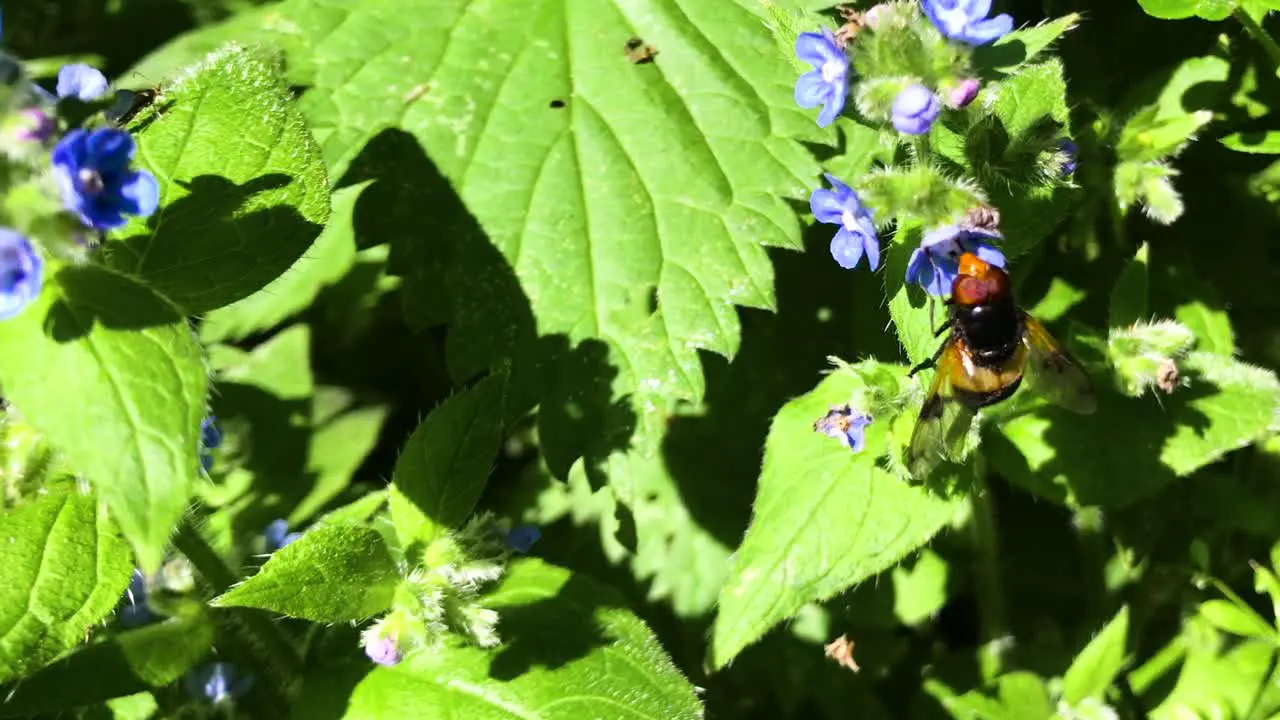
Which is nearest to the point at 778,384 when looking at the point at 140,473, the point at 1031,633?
the point at 1031,633

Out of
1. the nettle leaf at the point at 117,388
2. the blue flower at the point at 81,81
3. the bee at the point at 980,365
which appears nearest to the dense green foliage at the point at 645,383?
the nettle leaf at the point at 117,388

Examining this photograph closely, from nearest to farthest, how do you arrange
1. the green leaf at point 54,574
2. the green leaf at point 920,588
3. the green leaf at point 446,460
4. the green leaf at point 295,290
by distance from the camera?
the green leaf at point 54,574
the green leaf at point 446,460
the green leaf at point 920,588
the green leaf at point 295,290

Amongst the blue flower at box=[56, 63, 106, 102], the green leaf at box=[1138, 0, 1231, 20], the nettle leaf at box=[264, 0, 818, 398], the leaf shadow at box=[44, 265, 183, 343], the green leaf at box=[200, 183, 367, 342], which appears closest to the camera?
the leaf shadow at box=[44, 265, 183, 343]

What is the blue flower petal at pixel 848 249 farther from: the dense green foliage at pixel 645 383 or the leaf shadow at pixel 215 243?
the leaf shadow at pixel 215 243

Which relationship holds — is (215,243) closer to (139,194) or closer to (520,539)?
(139,194)

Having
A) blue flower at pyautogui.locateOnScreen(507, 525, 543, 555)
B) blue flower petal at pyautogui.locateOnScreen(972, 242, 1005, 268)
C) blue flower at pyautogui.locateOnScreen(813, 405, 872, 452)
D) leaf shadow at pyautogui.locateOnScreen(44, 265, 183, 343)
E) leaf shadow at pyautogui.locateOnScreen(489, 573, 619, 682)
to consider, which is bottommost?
leaf shadow at pyautogui.locateOnScreen(489, 573, 619, 682)

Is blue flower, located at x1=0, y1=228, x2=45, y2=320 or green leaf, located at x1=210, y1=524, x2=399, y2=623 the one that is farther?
green leaf, located at x1=210, y1=524, x2=399, y2=623

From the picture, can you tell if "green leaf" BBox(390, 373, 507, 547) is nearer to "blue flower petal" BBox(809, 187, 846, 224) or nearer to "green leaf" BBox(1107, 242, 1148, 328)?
"blue flower petal" BBox(809, 187, 846, 224)

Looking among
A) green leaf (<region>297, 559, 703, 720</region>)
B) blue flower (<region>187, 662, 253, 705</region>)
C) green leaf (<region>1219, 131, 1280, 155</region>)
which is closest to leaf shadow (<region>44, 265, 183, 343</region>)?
green leaf (<region>297, 559, 703, 720</region>)
